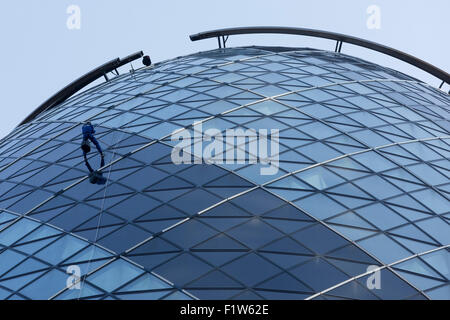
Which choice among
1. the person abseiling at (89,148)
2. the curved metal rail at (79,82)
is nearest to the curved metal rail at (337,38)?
the curved metal rail at (79,82)

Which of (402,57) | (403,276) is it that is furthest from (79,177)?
(402,57)

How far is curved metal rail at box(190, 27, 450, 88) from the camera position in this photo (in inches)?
1604

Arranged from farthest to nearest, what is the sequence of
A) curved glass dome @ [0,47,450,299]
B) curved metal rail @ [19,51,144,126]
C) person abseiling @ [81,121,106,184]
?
curved metal rail @ [19,51,144,126]
person abseiling @ [81,121,106,184]
curved glass dome @ [0,47,450,299]

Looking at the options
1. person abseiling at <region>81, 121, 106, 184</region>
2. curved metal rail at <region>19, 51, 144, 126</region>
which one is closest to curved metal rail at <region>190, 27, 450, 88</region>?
curved metal rail at <region>19, 51, 144, 126</region>

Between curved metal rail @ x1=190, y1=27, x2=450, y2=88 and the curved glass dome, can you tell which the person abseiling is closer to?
the curved glass dome

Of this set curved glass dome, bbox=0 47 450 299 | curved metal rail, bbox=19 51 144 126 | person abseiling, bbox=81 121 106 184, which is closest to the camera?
curved glass dome, bbox=0 47 450 299

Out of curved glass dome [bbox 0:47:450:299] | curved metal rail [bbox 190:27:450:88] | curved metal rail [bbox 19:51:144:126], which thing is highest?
curved metal rail [bbox 190:27:450:88]

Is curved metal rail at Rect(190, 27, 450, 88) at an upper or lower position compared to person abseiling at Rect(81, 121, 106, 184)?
upper

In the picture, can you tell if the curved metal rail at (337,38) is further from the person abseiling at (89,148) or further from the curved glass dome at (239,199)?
the person abseiling at (89,148)

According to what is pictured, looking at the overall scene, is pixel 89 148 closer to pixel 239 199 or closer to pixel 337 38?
pixel 239 199

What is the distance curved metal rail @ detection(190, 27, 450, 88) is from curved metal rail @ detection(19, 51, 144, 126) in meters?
4.10

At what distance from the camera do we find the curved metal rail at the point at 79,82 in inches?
1593

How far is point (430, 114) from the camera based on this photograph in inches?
1280

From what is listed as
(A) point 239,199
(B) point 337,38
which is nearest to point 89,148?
(A) point 239,199
